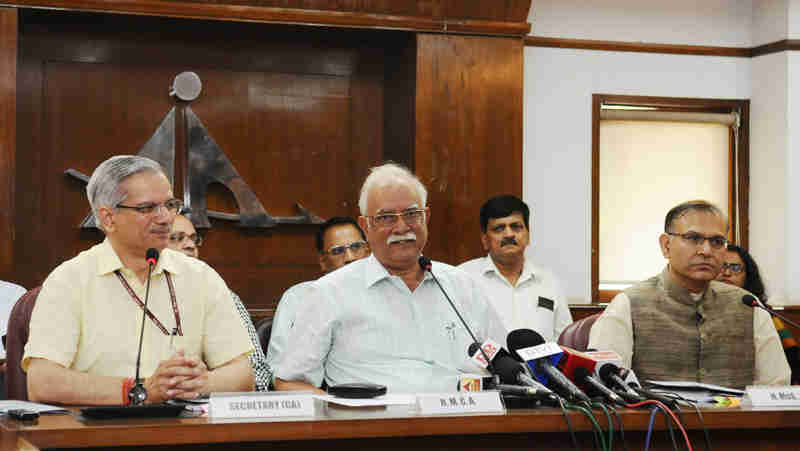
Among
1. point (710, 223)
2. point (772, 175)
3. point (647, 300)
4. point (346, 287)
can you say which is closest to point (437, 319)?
point (346, 287)

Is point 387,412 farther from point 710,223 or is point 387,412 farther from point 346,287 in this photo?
point 710,223

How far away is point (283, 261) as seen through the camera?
5043 millimetres

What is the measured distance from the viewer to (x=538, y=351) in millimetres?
2336

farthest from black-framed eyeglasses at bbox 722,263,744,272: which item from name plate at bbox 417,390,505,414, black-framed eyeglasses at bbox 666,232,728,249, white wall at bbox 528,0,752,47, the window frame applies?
name plate at bbox 417,390,505,414

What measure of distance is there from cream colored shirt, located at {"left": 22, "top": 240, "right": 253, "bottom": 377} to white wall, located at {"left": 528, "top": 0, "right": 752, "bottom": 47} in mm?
2984

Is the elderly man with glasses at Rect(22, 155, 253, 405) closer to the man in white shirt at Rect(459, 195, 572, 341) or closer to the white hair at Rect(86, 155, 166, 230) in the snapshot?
the white hair at Rect(86, 155, 166, 230)

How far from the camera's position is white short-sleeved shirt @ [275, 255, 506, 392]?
2869 mm

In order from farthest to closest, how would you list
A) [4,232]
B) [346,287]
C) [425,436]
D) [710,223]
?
1. [4,232]
2. [710,223]
3. [346,287]
4. [425,436]

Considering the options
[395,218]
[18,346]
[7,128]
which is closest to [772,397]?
[395,218]

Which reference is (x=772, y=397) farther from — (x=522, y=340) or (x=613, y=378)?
(x=522, y=340)

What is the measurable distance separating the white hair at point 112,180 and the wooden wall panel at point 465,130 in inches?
88.7

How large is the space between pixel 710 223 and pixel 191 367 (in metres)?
1.80

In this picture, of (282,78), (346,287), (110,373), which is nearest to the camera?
(110,373)

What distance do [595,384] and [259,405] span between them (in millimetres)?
788
